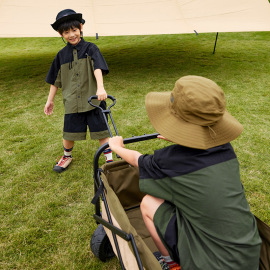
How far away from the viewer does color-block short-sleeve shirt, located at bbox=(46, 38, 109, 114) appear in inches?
80.5

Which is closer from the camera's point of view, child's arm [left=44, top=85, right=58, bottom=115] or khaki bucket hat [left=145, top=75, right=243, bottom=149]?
khaki bucket hat [left=145, top=75, right=243, bottom=149]

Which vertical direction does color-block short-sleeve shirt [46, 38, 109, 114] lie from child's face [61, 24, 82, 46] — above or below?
below

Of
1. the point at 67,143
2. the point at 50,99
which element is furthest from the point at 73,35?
the point at 67,143

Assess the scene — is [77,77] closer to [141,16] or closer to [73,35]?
[73,35]

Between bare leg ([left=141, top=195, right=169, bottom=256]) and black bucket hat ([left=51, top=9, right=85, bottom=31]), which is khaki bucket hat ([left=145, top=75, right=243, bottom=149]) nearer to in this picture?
bare leg ([left=141, top=195, right=169, bottom=256])

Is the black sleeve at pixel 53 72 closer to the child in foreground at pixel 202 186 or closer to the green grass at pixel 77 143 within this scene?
the green grass at pixel 77 143

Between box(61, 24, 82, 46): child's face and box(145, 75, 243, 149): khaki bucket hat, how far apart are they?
4.15 feet

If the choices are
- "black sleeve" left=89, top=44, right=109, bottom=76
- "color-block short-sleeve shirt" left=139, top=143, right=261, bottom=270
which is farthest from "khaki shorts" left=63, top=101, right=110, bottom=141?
"color-block short-sleeve shirt" left=139, top=143, right=261, bottom=270

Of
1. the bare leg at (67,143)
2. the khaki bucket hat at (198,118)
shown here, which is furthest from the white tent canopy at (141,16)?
the khaki bucket hat at (198,118)

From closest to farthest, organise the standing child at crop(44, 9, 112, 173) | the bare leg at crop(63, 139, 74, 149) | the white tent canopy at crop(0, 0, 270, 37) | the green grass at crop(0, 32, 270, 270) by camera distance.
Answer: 1. the green grass at crop(0, 32, 270, 270)
2. the standing child at crop(44, 9, 112, 173)
3. the bare leg at crop(63, 139, 74, 149)
4. the white tent canopy at crop(0, 0, 270, 37)

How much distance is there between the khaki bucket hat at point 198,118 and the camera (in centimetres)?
92

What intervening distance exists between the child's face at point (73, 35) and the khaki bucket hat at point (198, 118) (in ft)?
4.15

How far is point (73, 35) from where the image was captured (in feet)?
6.38

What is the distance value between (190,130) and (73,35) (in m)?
1.42
